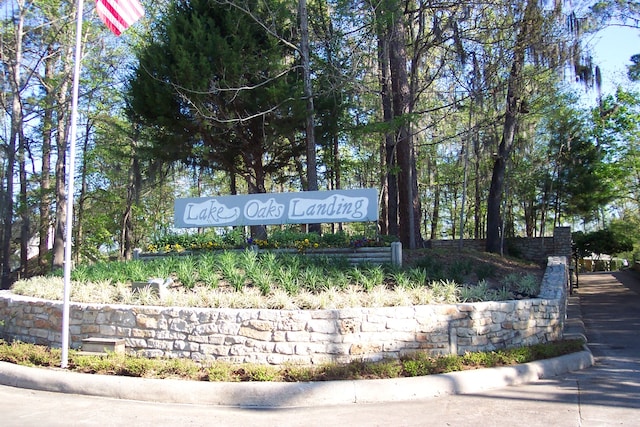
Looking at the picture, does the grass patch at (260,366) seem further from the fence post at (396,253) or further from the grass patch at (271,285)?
the fence post at (396,253)

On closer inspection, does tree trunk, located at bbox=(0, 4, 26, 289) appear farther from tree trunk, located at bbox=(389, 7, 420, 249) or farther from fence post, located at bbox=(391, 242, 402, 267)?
fence post, located at bbox=(391, 242, 402, 267)

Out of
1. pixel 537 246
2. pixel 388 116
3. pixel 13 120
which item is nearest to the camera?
pixel 388 116

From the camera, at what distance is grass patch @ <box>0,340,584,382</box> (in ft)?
20.6

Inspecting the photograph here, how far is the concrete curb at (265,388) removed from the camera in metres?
5.85

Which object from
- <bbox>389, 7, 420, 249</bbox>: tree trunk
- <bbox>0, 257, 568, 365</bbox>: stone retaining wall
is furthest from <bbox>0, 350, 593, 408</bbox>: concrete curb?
<bbox>389, 7, 420, 249</bbox>: tree trunk

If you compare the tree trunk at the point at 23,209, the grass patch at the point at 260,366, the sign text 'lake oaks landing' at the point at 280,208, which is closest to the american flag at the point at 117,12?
the grass patch at the point at 260,366

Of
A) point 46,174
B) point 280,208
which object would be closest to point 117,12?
point 280,208

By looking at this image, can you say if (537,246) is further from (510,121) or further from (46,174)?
(46,174)

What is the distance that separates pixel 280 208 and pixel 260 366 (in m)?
7.28

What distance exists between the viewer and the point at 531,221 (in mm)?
34312

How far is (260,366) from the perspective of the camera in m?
6.49

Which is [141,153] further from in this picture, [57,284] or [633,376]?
[633,376]

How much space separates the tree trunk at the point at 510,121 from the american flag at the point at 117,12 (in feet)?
37.5

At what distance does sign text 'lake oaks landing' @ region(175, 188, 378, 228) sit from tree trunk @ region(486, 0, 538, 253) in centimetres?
725
